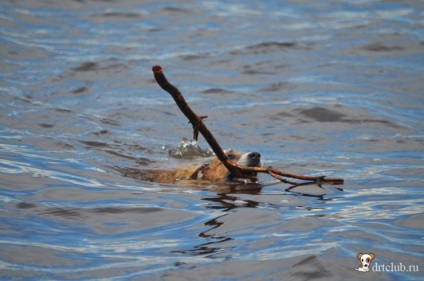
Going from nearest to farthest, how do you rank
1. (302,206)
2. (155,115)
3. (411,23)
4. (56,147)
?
(302,206) → (56,147) → (155,115) → (411,23)

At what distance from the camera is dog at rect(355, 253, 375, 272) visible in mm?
5070

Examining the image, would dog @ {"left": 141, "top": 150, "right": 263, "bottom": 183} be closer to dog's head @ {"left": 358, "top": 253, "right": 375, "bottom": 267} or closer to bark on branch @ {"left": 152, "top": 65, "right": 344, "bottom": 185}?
bark on branch @ {"left": 152, "top": 65, "right": 344, "bottom": 185}

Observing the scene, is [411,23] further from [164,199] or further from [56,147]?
[164,199]

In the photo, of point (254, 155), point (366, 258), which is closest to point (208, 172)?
point (254, 155)

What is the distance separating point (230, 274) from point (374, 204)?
7.84 feet

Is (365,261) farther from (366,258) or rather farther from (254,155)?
(254,155)

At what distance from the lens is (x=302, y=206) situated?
684 centimetres

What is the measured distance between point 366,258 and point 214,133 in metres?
5.63

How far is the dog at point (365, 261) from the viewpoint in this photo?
200 inches

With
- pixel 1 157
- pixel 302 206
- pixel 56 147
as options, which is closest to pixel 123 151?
pixel 56 147

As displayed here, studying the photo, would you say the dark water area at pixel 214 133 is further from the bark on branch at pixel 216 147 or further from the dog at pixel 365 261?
the bark on branch at pixel 216 147

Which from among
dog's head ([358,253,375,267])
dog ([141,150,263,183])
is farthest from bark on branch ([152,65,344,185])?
dog's head ([358,253,375,267])

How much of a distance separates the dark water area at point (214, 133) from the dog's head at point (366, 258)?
40mm

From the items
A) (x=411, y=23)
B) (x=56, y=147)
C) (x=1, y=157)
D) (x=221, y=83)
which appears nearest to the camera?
(x=1, y=157)
